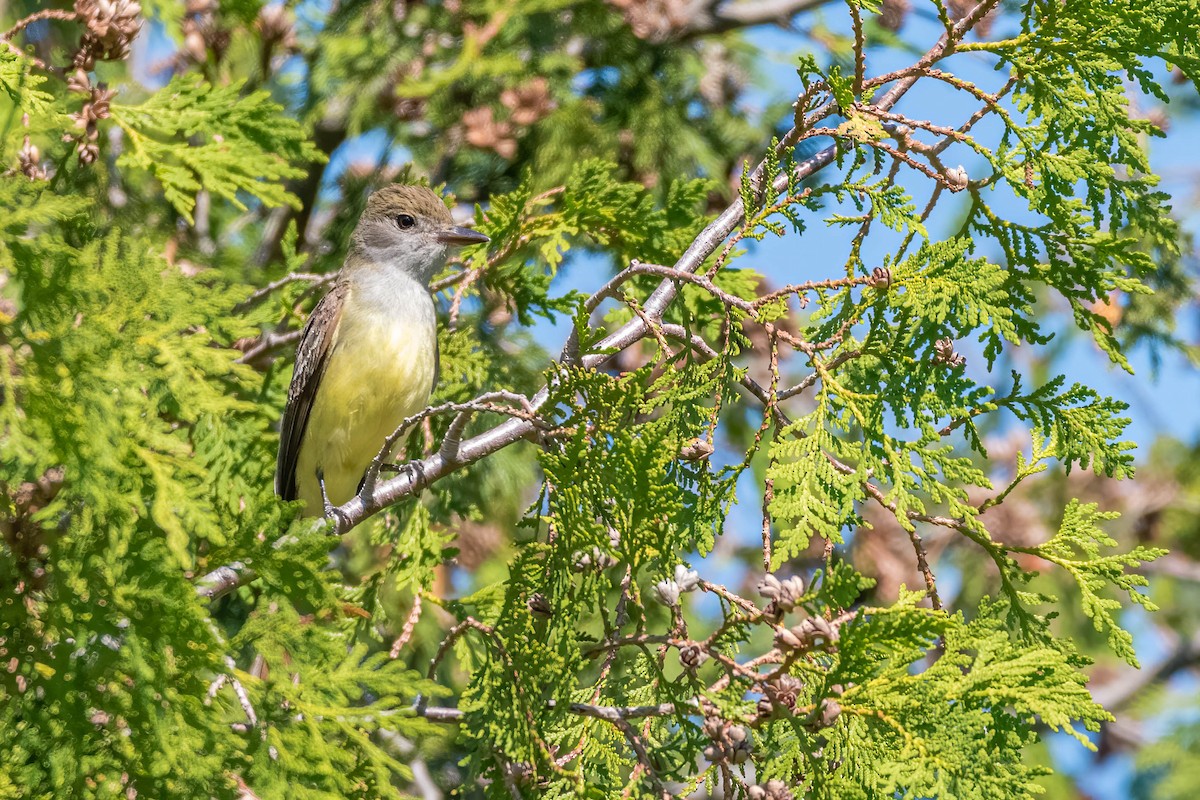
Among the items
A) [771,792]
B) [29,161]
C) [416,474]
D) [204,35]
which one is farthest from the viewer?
[204,35]

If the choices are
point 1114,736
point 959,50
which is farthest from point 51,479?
point 1114,736

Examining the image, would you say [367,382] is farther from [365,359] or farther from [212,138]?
[212,138]

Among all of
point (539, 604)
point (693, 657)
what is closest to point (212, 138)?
point (539, 604)

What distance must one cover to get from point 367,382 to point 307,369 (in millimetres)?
221

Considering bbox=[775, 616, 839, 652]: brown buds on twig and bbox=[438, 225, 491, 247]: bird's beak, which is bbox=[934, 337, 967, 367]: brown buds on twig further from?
bbox=[438, 225, 491, 247]: bird's beak

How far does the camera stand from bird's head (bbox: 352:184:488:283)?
4.74 metres

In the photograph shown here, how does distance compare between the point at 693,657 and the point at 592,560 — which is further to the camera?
the point at 592,560

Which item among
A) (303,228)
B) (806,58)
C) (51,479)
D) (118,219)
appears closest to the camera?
(806,58)

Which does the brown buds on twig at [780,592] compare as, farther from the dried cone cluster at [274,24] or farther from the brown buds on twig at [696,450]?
the dried cone cluster at [274,24]

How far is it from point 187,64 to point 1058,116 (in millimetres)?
4192

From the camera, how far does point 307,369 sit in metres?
4.28

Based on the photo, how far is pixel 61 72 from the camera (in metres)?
3.86

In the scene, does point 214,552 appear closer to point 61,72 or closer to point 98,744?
point 98,744

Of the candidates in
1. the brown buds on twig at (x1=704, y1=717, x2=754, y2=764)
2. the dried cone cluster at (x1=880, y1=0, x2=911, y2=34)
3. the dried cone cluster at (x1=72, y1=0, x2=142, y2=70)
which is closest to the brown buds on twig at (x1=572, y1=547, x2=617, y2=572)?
the brown buds on twig at (x1=704, y1=717, x2=754, y2=764)
